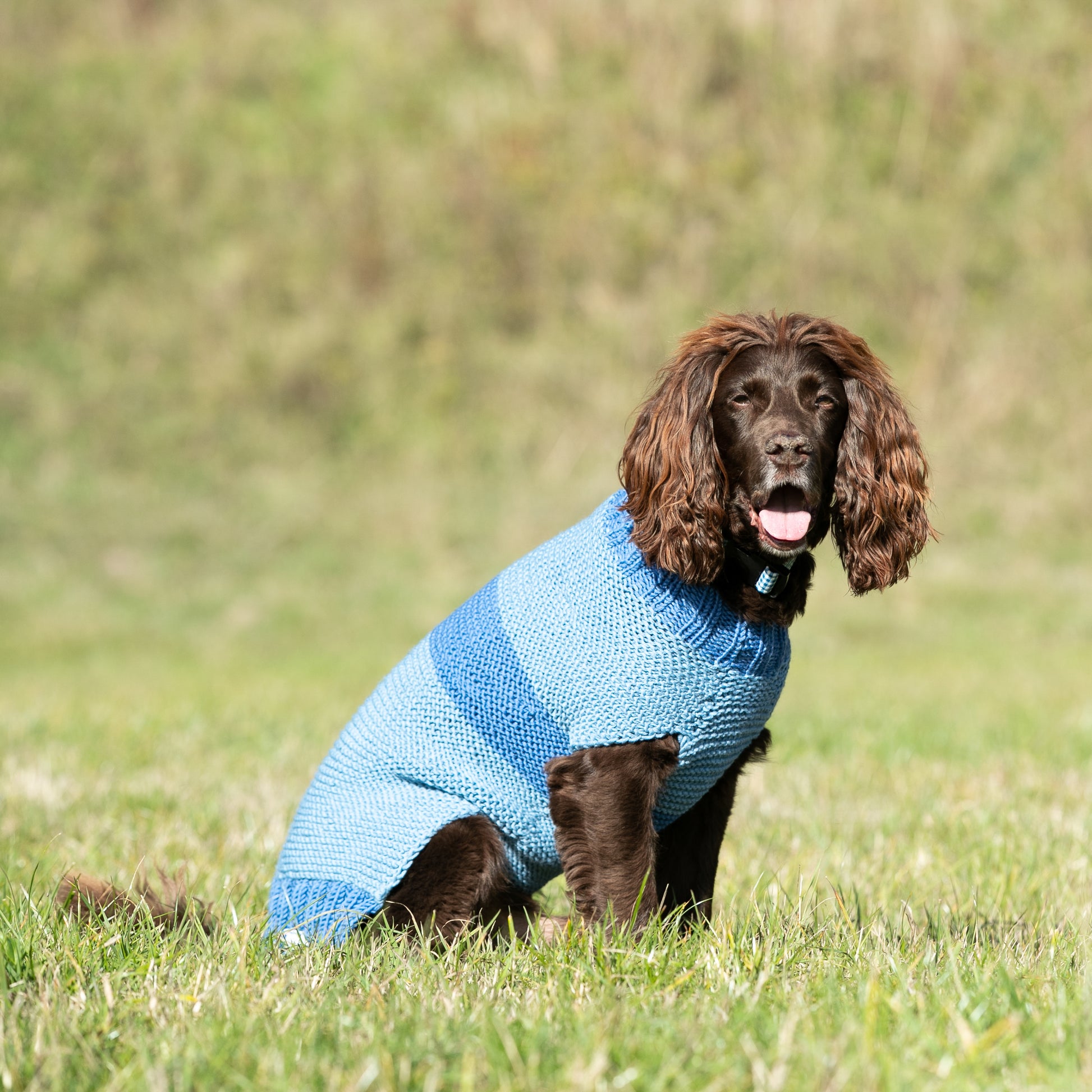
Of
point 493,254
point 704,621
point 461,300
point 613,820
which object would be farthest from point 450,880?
point 493,254

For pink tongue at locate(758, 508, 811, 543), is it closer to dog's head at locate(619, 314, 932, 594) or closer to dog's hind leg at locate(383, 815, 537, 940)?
dog's head at locate(619, 314, 932, 594)

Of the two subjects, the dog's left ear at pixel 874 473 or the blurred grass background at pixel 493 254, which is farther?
the blurred grass background at pixel 493 254

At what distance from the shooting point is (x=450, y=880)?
318cm

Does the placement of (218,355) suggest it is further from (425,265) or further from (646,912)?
(646,912)

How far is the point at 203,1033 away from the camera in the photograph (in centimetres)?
222

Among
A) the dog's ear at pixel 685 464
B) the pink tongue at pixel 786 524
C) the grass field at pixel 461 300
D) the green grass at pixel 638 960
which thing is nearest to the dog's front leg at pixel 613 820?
Result: the green grass at pixel 638 960

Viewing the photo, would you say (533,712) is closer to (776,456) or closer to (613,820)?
(613,820)

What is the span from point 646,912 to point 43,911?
4.49 feet

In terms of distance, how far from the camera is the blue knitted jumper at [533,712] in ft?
10.0

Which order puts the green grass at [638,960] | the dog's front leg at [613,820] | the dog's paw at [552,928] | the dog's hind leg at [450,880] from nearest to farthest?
the green grass at [638,960] < the dog's paw at [552,928] < the dog's front leg at [613,820] < the dog's hind leg at [450,880]

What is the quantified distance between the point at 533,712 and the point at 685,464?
707mm

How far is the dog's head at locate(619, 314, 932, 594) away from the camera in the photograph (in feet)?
10.3

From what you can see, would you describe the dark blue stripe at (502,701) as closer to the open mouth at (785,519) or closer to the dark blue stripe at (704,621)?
the dark blue stripe at (704,621)

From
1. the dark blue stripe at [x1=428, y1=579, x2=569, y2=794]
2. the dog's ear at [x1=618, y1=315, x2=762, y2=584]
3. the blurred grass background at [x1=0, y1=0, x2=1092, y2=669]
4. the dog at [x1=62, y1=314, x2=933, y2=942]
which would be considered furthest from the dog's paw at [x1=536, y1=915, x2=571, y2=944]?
the blurred grass background at [x1=0, y1=0, x2=1092, y2=669]
